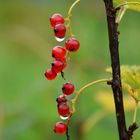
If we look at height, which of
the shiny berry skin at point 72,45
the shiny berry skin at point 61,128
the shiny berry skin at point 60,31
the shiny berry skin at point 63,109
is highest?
the shiny berry skin at point 60,31

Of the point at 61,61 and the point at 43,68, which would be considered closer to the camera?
the point at 61,61

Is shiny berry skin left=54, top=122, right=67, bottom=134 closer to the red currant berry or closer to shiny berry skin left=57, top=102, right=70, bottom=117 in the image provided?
shiny berry skin left=57, top=102, right=70, bottom=117

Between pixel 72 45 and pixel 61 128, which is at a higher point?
pixel 72 45

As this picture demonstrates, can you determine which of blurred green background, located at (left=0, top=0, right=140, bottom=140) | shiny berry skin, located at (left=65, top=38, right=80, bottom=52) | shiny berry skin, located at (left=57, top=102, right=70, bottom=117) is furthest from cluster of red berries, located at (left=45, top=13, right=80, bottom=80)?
blurred green background, located at (left=0, top=0, right=140, bottom=140)

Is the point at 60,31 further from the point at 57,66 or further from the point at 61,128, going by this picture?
the point at 61,128

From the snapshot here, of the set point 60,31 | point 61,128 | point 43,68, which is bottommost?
point 43,68

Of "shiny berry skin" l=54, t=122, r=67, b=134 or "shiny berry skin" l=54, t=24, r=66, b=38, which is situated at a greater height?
A: "shiny berry skin" l=54, t=24, r=66, b=38

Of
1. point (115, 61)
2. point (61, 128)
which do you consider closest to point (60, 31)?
point (115, 61)

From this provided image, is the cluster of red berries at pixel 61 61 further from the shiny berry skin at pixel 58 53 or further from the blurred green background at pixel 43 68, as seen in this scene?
the blurred green background at pixel 43 68

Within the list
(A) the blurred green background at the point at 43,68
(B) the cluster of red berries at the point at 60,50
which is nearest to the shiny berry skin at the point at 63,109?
(B) the cluster of red berries at the point at 60,50

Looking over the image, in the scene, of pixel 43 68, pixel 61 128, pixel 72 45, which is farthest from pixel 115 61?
pixel 43 68
